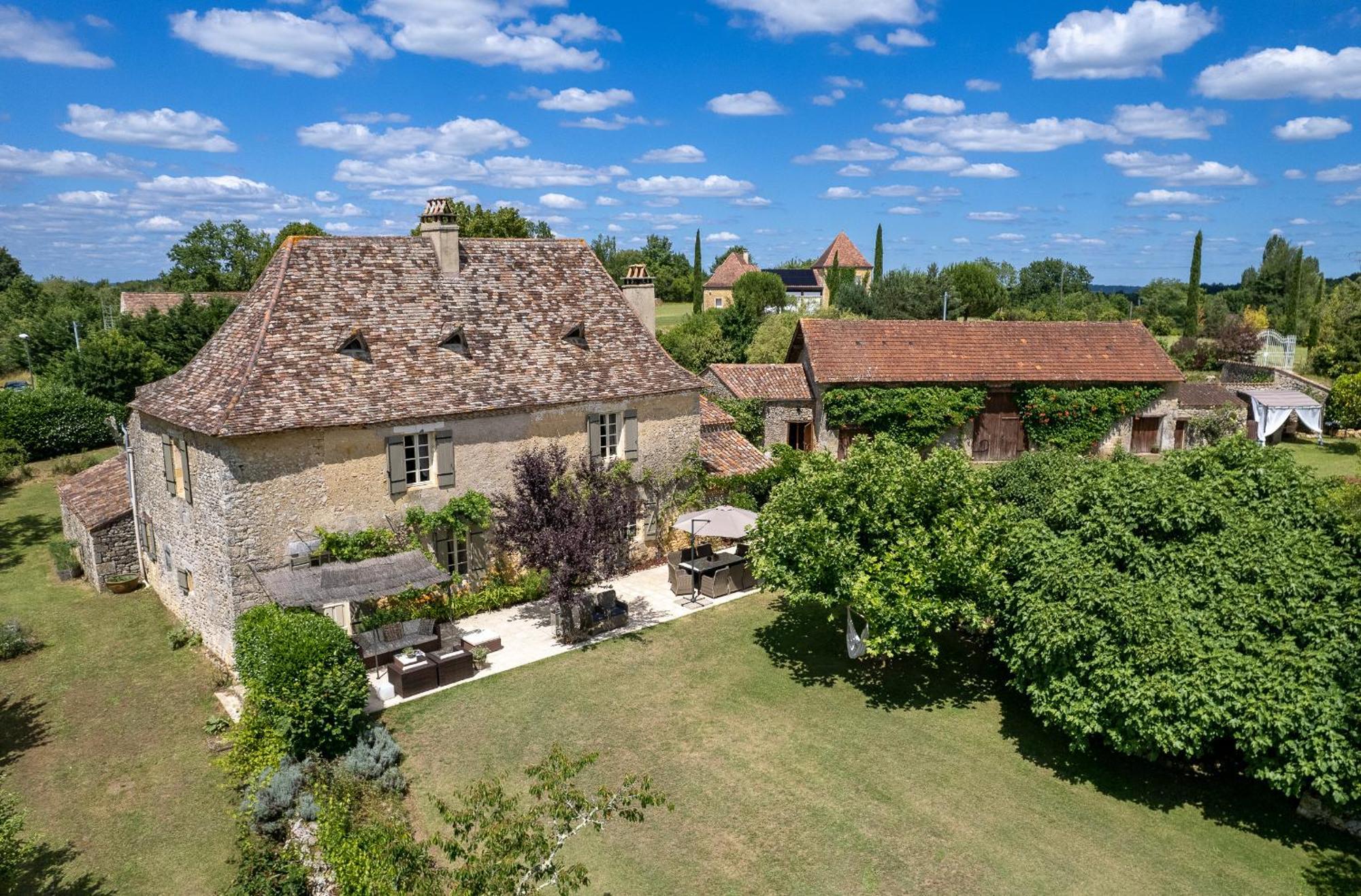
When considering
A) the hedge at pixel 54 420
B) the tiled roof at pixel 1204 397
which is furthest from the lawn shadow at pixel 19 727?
the tiled roof at pixel 1204 397

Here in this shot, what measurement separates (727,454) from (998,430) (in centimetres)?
1633

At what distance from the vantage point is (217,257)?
275 feet

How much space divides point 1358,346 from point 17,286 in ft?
389

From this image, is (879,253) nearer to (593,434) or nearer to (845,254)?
(845,254)

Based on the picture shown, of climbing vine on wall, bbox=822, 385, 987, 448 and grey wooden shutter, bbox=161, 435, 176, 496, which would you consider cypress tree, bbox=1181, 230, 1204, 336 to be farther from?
grey wooden shutter, bbox=161, 435, 176, 496

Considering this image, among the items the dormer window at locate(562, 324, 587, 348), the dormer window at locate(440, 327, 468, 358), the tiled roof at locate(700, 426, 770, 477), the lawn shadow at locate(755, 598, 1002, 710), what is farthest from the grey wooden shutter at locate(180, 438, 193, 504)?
the tiled roof at locate(700, 426, 770, 477)

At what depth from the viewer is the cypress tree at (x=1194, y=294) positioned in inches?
2788

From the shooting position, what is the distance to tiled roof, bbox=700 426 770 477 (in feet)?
87.3

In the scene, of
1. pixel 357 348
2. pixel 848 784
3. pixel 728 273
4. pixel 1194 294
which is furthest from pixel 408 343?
pixel 728 273

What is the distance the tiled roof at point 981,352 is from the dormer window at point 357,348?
808 inches

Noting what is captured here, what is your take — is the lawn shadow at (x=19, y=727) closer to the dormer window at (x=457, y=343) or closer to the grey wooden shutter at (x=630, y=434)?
the dormer window at (x=457, y=343)

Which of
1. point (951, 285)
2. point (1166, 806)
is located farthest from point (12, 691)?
point (951, 285)

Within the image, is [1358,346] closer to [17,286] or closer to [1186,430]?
[1186,430]

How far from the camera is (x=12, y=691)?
18172 mm
